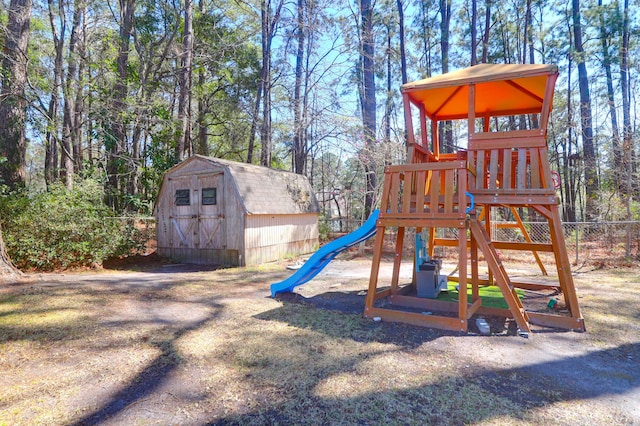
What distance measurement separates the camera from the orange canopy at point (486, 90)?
14.8ft

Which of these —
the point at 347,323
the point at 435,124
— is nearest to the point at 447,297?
the point at 347,323

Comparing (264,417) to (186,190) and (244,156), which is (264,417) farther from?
(244,156)

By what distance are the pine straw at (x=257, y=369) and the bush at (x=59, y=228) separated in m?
3.36

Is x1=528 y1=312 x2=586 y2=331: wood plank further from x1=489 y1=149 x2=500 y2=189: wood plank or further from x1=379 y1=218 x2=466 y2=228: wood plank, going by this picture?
x1=489 y1=149 x2=500 y2=189: wood plank

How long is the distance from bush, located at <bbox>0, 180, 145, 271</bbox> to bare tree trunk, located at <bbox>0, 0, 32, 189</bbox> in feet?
2.84

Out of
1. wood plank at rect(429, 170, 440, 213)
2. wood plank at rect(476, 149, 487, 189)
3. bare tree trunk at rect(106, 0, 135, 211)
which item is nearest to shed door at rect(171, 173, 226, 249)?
bare tree trunk at rect(106, 0, 135, 211)

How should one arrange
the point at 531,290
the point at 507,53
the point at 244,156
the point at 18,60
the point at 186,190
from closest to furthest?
the point at 531,290 < the point at 18,60 < the point at 186,190 < the point at 507,53 < the point at 244,156

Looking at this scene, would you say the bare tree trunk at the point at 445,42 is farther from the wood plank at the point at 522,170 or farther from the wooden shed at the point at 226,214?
the wood plank at the point at 522,170

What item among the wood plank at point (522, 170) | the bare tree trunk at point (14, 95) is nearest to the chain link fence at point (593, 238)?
the wood plank at point (522, 170)

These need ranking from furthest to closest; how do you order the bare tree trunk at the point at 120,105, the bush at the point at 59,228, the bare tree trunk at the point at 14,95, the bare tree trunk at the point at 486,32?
the bare tree trunk at the point at 486,32
the bare tree trunk at the point at 120,105
the bare tree trunk at the point at 14,95
the bush at the point at 59,228

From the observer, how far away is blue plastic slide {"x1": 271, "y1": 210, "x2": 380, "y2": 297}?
203 inches

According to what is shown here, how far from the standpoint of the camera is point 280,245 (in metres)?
10.9

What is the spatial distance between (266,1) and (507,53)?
13686 millimetres

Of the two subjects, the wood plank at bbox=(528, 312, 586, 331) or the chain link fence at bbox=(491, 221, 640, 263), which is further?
the chain link fence at bbox=(491, 221, 640, 263)
